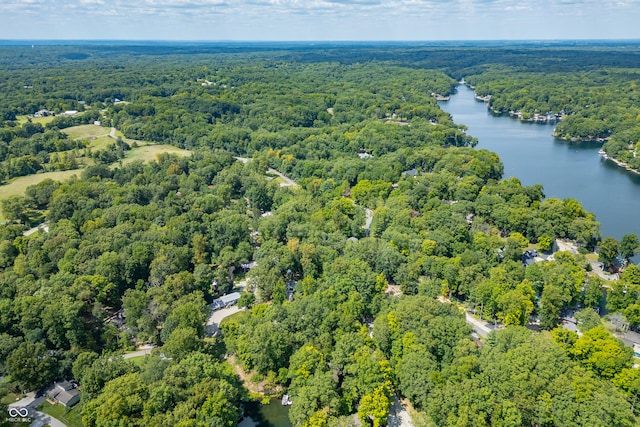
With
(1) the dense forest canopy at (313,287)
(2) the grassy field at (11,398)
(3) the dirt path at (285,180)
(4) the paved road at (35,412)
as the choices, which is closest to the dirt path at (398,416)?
(1) the dense forest canopy at (313,287)

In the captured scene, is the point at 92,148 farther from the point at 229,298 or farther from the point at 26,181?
the point at 229,298

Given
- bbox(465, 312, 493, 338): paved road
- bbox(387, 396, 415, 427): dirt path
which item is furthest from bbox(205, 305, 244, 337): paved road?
bbox(465, 312, 493, 338): paved road

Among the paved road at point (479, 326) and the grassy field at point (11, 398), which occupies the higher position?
the paved road at point (479, 326)

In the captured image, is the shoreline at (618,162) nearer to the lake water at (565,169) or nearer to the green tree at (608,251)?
the lake water at (565,169)

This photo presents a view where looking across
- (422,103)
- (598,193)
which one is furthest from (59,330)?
(422,103)

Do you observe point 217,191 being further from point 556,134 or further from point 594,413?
point 556,134

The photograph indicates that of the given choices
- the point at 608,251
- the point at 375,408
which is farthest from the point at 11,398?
the point at 608,251
